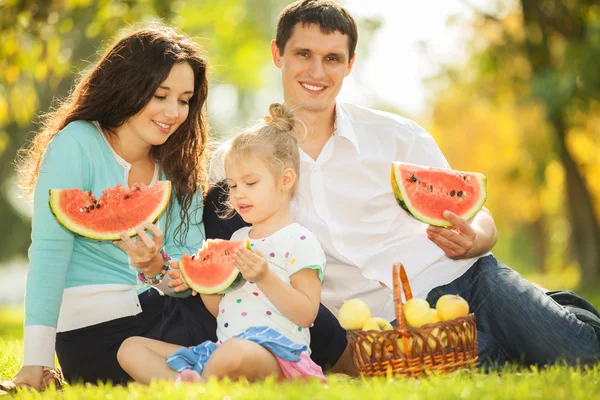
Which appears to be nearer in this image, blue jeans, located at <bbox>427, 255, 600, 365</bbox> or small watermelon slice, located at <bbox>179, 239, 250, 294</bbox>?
small watermelon slice, located at <bbox>179, 239, 250, 294</bbox>

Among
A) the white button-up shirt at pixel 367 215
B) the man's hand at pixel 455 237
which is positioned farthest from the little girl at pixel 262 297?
the man's hand at pixel 455 237

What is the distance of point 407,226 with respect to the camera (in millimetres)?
5188

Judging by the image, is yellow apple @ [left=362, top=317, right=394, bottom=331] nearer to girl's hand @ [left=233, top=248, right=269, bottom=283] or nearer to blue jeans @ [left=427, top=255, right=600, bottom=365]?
girl's hand @ [left=233, top=248, right=269, bottom=283]

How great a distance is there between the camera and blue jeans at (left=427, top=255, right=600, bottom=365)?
438 centimetres

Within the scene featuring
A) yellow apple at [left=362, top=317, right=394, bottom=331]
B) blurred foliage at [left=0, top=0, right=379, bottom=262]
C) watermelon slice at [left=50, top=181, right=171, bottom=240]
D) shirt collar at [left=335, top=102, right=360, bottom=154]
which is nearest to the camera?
yellow apple at [left=362, top=317, right=394, bottom=331]

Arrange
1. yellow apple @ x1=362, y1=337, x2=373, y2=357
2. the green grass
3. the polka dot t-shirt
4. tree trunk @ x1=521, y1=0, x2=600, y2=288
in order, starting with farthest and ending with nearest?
tree trunk @ x1=521, y1=0, x2=600, y2=288 < the polka dot t-shirt < yellow apple @ x1=362, y1=337, x2=373, y2=357 < the green grass

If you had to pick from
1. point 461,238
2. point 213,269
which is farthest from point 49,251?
point 461,238

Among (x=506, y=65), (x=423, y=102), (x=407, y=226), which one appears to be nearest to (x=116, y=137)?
(x=407, y=226)

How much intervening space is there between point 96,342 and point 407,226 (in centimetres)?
213

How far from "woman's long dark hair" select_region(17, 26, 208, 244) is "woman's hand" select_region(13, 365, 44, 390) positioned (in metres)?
1.16

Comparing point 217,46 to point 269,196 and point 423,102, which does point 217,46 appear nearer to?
point 423,102

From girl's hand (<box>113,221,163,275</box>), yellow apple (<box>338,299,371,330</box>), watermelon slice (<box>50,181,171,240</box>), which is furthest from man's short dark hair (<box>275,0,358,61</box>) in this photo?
yellow apple (<box>338,299,371,330</box>)

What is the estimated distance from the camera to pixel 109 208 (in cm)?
430

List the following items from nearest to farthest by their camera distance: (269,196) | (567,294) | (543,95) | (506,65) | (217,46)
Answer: (269,196)
(567,294)
(543,95)
(506,65)
(217,46)
